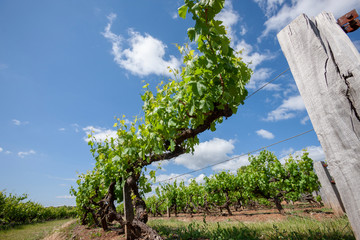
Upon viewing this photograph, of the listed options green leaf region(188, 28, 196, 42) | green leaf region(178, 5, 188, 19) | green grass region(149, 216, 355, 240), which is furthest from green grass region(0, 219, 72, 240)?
green leaf region(178, 5, 188, 19)

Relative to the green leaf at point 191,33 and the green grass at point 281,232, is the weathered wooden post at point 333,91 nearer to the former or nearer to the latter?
the green leaf at point 191,33

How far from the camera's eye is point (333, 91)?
4.34ft

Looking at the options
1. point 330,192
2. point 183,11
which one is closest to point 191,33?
point 183,11

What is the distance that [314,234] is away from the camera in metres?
3.27

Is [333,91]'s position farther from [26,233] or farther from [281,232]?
[26,233]

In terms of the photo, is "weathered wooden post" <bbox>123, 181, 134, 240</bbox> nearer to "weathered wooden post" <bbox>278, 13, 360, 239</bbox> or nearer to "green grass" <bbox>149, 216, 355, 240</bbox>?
"green grass" <bbox>149, 216, 355, 240</bbox>

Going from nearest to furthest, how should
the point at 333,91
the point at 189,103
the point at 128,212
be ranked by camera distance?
1. the point at 333,91
2. the point at 189,103
3. the point at 128,212

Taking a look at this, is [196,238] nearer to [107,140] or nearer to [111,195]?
[111,195]

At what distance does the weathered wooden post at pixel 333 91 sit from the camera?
47.6 inches

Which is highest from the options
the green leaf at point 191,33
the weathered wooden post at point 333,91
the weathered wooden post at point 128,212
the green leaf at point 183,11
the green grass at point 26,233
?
the green leaf at point 183,11

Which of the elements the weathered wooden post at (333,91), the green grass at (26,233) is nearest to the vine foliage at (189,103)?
the weathered wooden post at (333,91)

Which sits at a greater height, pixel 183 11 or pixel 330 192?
pixel 183 11

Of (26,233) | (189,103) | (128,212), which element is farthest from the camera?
(26,233)

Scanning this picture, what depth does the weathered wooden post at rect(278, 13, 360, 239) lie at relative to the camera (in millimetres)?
1210
